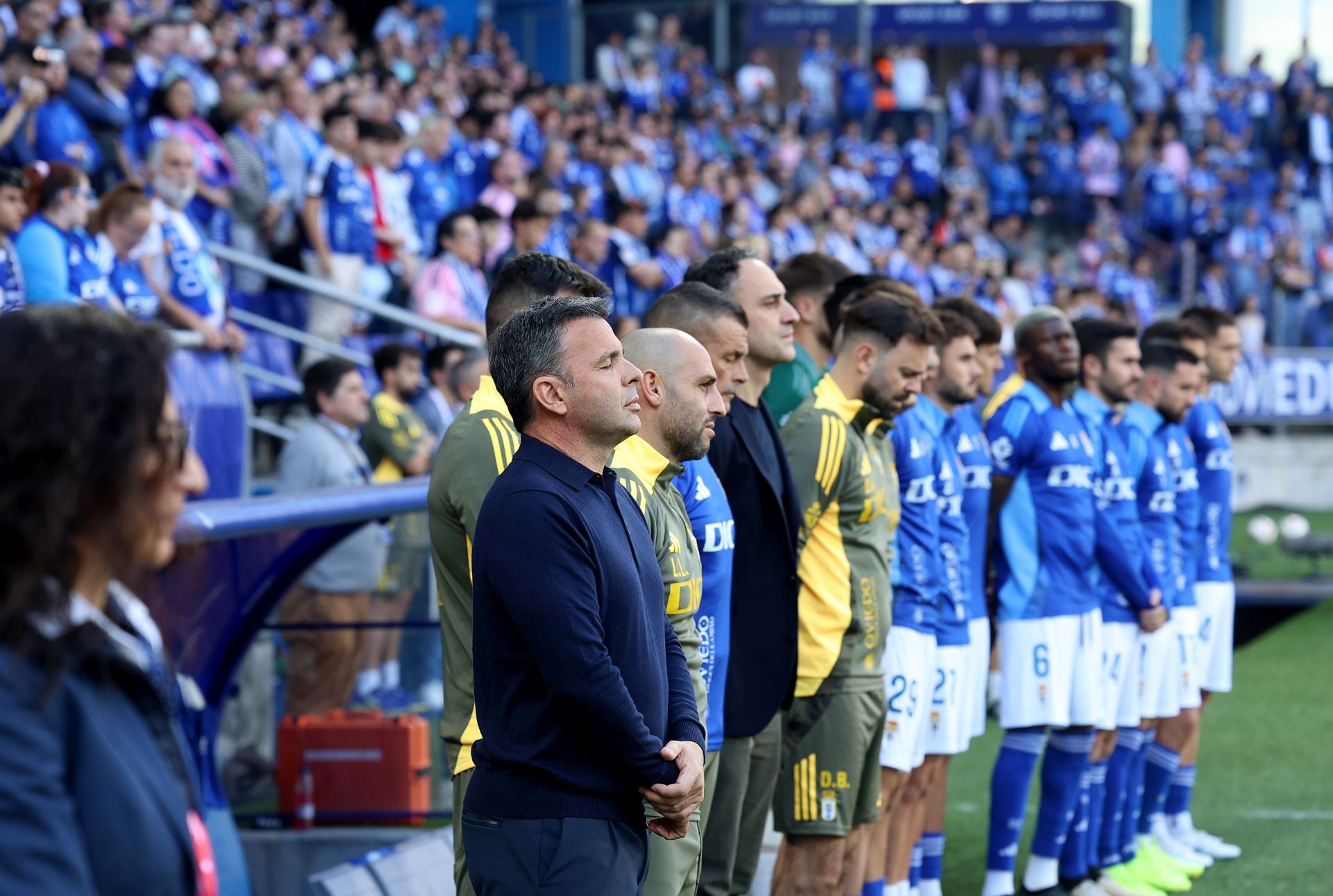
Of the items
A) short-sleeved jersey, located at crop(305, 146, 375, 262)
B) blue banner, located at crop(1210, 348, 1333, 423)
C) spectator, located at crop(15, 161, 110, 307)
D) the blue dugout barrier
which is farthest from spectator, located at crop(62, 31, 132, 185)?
blue banner, located at crop(1210, 348, 1333, 423)

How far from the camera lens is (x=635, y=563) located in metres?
2.88

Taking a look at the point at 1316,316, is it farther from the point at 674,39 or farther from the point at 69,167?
the point at 69,167

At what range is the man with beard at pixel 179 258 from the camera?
7.66 m

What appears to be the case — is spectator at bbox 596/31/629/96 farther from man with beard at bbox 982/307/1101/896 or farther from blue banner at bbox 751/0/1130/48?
man with beard at bbox 982/307/1101/896

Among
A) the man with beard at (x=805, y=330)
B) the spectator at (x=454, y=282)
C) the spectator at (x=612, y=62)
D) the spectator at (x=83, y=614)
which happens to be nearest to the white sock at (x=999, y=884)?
the man with beard at (x=805, y=330)

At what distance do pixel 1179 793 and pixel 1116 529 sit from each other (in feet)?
5.18

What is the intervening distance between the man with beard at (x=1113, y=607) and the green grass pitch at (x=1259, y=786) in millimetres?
404

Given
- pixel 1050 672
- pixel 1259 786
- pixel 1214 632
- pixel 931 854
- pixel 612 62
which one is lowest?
pixel 1259 786

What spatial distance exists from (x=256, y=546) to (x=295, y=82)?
24.3ft

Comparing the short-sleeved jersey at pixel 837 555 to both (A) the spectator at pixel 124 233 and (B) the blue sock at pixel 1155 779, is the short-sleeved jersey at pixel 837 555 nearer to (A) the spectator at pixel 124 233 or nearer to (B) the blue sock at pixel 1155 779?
(B) the blue sock at pixel 1155 779

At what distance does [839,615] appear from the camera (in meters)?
4.52

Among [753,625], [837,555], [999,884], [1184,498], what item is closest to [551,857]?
[753,625]

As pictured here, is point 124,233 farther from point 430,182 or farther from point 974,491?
point 430,182

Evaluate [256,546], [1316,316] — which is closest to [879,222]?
[1316,316]
